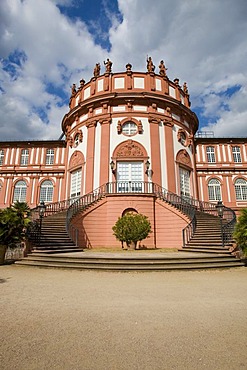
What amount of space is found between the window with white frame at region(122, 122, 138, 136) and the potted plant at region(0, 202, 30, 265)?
11.7 m

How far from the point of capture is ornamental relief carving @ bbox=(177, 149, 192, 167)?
20.3m

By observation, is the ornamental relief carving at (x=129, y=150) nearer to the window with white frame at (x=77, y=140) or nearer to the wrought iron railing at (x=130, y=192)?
the wrought iron railing at (x=130, y=192)

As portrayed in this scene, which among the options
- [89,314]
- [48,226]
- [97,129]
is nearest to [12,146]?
[97,129]

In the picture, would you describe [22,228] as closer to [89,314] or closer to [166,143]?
[89,314]

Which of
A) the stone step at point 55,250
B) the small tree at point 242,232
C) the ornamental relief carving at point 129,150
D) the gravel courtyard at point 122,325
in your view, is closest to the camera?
the gravel courtyard at point 122,325

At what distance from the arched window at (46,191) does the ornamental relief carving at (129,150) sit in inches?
371

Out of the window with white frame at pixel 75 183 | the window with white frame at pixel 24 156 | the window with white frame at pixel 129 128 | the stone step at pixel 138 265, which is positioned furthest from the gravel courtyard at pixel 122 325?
the window with white frame at pixel 24 156

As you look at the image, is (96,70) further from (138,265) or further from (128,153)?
(138,265)

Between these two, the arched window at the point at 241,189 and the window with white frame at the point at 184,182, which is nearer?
the window with white frame at the point at 184,182

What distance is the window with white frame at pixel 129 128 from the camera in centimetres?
1931

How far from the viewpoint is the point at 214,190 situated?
2356 cm

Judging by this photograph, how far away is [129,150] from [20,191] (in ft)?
42.8

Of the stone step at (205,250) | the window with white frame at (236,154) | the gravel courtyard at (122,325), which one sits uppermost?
the window with white frame at (236,154)

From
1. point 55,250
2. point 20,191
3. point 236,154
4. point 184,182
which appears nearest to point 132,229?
point 55,250
